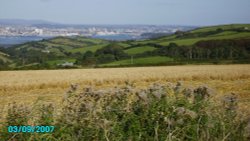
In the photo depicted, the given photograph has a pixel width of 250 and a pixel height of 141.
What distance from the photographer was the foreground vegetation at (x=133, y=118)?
16.6 feet

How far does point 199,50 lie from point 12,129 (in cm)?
9190

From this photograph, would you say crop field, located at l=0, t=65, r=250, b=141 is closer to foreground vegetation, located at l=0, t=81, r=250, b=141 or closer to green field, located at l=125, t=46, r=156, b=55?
foreground vegetation, located at l=0, t=81, r=250, b=141

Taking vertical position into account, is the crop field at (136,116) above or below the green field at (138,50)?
above

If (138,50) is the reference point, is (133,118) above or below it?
above

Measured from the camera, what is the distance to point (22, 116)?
5.32 m

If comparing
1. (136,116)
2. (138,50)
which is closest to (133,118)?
(136,116)

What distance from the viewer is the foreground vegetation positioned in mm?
5055

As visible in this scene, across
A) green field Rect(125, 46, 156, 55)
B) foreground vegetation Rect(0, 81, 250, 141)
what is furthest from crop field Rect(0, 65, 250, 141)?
green field Rect(125, 46, 156, 55)

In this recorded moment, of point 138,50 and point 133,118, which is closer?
point 133,118

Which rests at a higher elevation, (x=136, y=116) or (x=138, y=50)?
(x=136, y=116)

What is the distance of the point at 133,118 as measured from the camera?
17.3 ft

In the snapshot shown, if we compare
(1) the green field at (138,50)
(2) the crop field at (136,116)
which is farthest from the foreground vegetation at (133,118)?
(1) the green field at (138,50)

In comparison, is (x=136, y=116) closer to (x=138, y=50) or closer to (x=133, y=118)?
(x=133, y=118)

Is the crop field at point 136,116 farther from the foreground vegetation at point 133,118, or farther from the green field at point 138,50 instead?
the green field at point 138,50
